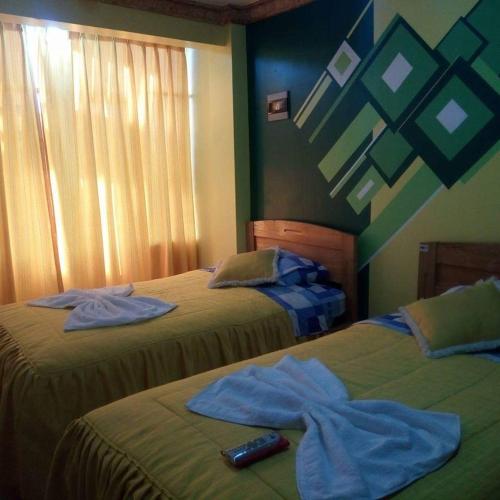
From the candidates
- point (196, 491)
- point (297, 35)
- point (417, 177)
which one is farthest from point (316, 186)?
point (196, 491)

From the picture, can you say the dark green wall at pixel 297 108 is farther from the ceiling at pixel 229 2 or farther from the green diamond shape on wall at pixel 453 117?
the green diamond shape on wall at pixel 453 117

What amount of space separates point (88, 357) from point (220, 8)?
2.73 metres

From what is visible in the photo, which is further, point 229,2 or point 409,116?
point 229,2

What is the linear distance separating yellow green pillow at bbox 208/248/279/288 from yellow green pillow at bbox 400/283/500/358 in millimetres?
1132

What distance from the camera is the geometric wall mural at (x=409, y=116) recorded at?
92.8 inches

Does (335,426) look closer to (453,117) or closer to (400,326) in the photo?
(400,326)

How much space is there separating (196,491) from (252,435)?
25cm

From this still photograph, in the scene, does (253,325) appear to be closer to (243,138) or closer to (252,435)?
(252,435)

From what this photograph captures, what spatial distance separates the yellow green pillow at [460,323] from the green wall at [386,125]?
0.53 metres

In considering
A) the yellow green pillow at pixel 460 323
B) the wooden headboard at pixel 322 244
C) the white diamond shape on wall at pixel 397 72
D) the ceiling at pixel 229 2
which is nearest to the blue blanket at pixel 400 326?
the yellow green pillow at pixel 460 323

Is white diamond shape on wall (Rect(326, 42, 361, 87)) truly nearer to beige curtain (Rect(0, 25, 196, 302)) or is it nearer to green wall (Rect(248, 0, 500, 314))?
green wall (Rect(248, 0, 500, 314))

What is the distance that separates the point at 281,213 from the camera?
142 inches

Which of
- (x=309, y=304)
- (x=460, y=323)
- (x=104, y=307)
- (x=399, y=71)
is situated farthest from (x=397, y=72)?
(x=104, y=307)

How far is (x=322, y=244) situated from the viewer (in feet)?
10.5
